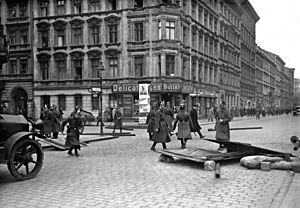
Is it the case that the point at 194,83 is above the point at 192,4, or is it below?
below

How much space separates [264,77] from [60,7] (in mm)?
59826

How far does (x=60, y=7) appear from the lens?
38.8 meters

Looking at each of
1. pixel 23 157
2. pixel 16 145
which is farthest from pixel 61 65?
pixel 16 145

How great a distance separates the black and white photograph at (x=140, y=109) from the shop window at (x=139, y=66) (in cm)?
11

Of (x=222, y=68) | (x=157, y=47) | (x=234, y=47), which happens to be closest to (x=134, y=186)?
(x=157, y=47)

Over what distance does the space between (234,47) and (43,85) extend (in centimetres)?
3198

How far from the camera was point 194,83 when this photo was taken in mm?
40281

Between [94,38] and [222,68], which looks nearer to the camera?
[94,38]

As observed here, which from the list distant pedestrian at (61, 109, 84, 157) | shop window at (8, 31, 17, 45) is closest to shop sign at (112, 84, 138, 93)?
shop window at (8, 31, 17, 45)

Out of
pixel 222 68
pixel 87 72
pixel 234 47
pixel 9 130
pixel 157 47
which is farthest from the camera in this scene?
pixel 234 47

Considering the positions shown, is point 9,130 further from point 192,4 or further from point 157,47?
point 192,4

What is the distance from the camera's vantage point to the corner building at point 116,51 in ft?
117

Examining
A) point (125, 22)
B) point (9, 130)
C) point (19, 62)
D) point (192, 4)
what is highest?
point (192, 4)

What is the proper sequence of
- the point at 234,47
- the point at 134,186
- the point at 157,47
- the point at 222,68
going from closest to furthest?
the point at 134,186, the point at 157,47, the point at 222,68, the point at 234,47
